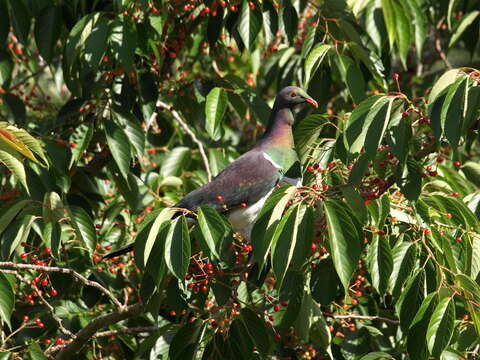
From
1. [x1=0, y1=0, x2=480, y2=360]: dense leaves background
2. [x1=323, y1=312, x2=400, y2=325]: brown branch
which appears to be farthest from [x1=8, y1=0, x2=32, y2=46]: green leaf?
[x1=323, y1=312, x2=400, y2=325]: brown branch

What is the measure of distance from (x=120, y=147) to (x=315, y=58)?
83 cm

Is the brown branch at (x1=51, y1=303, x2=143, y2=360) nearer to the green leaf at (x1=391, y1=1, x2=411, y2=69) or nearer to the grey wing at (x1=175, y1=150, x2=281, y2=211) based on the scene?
the grey wing at (x1=175, y1=150, x2=281, y2=211)

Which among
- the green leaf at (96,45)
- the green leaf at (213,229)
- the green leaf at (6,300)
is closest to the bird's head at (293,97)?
the green leaf at (96,45)

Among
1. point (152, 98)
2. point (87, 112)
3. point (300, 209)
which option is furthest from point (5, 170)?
point (300, 209)

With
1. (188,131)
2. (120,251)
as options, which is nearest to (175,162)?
(188,131)

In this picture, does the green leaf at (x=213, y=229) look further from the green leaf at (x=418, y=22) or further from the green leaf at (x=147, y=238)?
the green leaf at (x=418, y=22)

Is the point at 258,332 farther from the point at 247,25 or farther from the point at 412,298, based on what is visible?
the point at 247,25

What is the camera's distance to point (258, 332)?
251 cm

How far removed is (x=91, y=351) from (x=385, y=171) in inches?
55.0

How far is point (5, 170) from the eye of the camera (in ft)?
10.8

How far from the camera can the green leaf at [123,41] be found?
9.71 feet

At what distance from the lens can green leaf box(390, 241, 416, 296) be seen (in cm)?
251

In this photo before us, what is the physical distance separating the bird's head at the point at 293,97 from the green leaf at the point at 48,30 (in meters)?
1.03

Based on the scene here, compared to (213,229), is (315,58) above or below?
above
